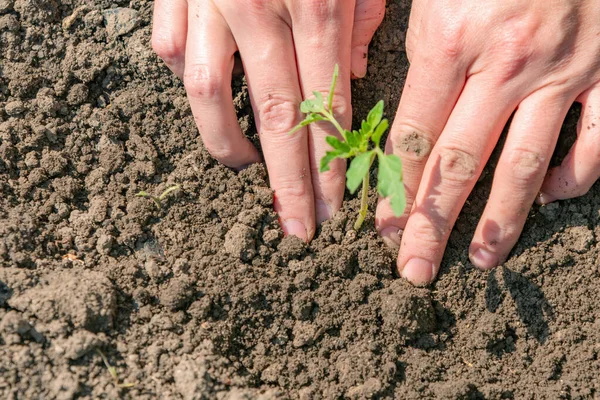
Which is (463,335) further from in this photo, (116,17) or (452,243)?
(116,17)

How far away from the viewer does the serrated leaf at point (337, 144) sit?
2.00 meters

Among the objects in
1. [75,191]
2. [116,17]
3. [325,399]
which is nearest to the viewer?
[325,399]

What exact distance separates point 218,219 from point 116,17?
114 cm

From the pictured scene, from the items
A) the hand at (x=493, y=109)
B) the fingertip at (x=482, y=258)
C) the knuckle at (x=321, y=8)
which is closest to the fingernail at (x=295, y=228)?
the hand at (x=493, y=109)

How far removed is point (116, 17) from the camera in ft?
9.45

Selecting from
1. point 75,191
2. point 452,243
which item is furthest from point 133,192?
point 452,243

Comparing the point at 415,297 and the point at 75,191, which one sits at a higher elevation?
the point at 75,191

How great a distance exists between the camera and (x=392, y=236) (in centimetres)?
249

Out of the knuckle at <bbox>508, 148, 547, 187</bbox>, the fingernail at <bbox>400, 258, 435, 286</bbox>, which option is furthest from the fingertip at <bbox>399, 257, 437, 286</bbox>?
the knuckle at <bbox>508, 148, 547, 187</bbox>

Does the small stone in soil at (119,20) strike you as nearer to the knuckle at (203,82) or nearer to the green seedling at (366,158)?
the knuckle at (203,82)

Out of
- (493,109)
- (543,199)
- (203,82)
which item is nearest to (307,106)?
(203,82)

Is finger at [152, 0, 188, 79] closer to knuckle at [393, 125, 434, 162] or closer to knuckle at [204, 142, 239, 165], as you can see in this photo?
knuckle at [204, 142, 239, 165]

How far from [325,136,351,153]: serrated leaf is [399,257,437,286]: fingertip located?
63cm

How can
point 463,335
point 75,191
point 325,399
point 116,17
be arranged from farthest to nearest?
point 116,17, point 75,191, point 463,335, point 325,399
